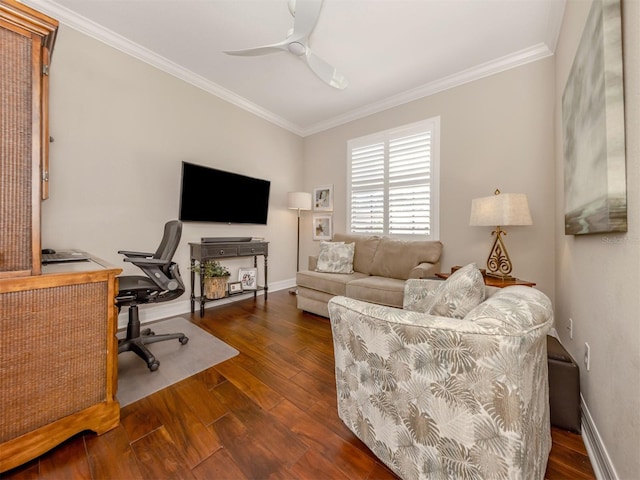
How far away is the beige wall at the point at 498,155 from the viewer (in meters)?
2.50

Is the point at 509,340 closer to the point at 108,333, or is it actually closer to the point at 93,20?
the point at 108,333

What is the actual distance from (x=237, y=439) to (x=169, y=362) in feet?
3.37

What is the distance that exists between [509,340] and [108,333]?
178 centimetres

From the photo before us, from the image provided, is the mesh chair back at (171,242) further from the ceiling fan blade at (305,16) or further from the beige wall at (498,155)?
the beige wall at (498,155)

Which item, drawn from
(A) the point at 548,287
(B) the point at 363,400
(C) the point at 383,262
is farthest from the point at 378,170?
(B) the point at 363,400

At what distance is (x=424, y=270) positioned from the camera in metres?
2.59

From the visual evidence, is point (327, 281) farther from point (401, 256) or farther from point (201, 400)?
point (201, 400)

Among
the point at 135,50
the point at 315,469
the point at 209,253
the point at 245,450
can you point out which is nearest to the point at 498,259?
the point at 315,469

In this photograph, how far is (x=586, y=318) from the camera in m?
1.38

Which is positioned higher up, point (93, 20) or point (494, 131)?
point (93, 20)

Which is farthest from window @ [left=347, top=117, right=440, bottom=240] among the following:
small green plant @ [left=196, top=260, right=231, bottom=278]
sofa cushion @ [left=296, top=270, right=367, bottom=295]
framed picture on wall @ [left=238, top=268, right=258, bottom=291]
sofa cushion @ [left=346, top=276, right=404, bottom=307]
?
small green plant @ [left=196, top=260, right=231, bottom=278]

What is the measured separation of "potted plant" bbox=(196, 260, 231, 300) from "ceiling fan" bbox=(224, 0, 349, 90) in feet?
7.43

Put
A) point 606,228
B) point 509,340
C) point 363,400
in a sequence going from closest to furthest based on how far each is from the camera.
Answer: point 509,340
point 606,228
point 363,400

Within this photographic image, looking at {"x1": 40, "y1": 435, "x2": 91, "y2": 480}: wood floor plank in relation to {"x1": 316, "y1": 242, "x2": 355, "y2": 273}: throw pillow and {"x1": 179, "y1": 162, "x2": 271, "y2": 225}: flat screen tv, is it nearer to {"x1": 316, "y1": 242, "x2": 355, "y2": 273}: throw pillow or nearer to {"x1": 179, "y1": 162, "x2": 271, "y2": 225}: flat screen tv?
{"x1": 179, "y1": 162, "x2": 271, "y2": 225}: flat screen tv
